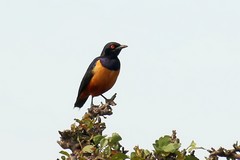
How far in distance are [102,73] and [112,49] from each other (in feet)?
2.76

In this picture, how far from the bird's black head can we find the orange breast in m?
0.39

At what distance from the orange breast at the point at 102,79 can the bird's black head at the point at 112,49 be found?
388mm

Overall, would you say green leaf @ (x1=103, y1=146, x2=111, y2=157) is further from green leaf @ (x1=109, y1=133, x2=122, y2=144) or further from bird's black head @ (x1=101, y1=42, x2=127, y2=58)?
bird's black head @ (x1=101, y1=42, x2=127, y2=58)

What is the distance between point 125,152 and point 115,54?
8.39 m

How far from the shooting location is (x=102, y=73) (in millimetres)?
11711

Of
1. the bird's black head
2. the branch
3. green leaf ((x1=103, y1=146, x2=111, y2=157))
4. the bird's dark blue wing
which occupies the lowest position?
the branch

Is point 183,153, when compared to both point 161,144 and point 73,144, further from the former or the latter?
point 73,144

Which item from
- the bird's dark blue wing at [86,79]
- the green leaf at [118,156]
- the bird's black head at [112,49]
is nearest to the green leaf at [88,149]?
the green leaf at [118,156]

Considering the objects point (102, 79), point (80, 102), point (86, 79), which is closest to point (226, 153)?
point (102, 79)

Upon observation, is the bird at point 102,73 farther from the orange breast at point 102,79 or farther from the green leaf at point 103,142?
the green leaf at point 103,142

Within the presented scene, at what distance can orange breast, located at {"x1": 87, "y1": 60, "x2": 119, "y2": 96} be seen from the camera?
1163 centimetres

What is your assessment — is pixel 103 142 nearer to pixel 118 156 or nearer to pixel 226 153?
pixel 118 156

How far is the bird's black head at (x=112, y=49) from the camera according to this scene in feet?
40.2

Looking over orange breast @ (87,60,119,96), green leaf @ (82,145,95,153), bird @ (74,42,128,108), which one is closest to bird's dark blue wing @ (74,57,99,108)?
bird @ (74,42,128,108)
